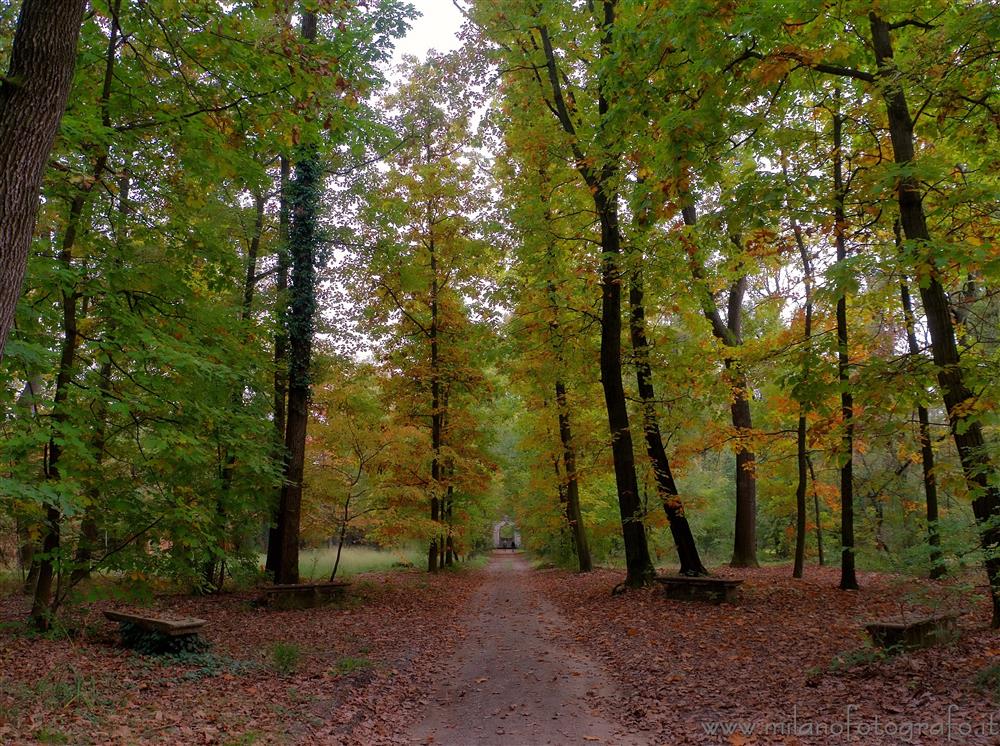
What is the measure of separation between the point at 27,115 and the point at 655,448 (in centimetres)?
1124

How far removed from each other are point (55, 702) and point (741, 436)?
1169 cm

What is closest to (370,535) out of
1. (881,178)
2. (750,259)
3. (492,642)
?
(492,642)

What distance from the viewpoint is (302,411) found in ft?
43.1

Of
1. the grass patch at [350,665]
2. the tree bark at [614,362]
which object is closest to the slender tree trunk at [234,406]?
the grass patch at [350,665]

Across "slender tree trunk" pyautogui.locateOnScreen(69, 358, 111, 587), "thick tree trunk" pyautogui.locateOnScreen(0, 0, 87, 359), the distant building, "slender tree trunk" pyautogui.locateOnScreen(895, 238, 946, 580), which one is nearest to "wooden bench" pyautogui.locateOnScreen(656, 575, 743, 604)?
"slender tree trunk" pyautogui.locateOnScreen(895, 238, 946, 580)

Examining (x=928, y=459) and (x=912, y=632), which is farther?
(x=928, y=459)

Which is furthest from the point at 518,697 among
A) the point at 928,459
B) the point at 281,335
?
the point at 281,335

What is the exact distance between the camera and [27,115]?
11.6 ft

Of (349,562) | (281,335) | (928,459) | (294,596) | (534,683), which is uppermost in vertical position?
(281,335)

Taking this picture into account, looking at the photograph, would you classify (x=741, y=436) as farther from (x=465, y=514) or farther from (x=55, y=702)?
(x=465, y=514)

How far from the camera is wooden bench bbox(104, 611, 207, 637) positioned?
22.0 feet

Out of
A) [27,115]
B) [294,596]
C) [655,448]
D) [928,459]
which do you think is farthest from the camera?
[655,448]

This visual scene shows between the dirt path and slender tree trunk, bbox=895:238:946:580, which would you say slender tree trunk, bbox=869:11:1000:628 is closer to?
slender tree trunk, bbox=895:238:946:580

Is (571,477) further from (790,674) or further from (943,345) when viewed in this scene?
(943,345)
